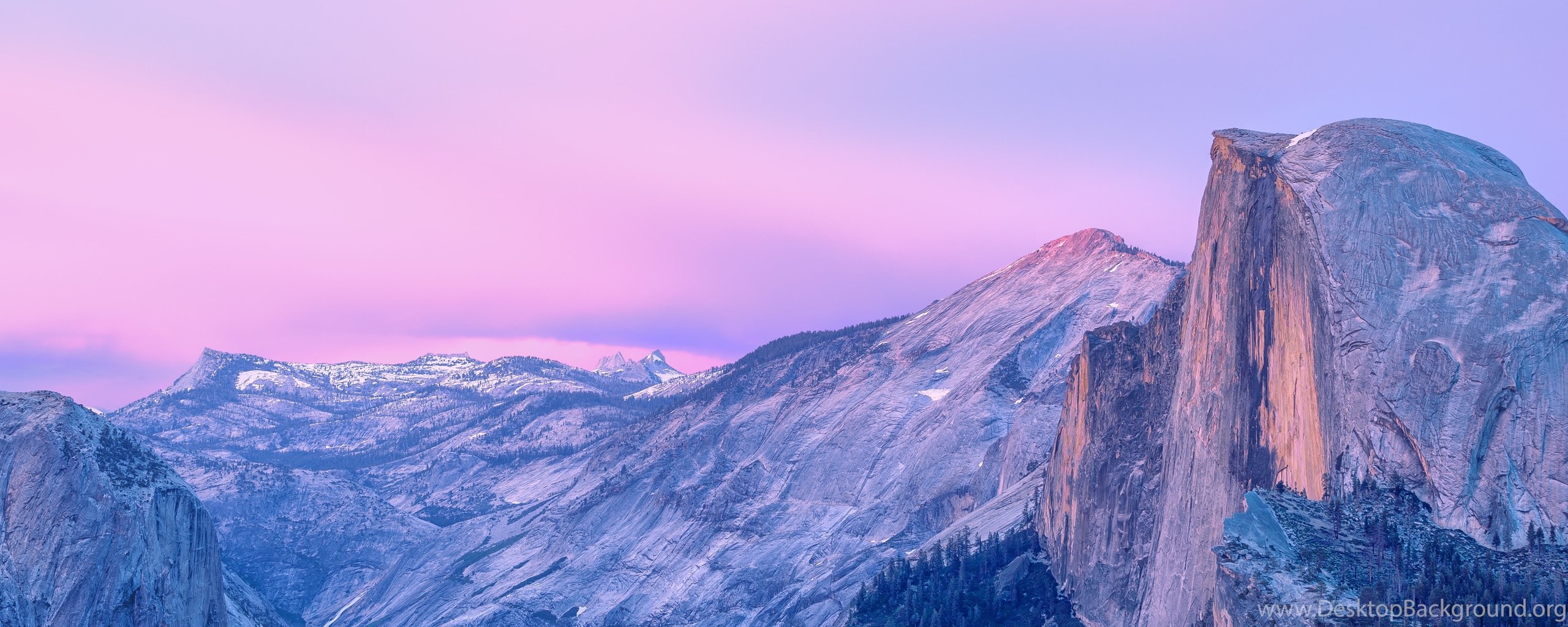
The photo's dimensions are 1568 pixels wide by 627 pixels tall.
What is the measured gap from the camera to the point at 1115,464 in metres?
126

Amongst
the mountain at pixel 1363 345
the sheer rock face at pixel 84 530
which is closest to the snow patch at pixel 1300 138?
the mountain at pixel 1363 345

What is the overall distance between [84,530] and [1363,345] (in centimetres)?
11252

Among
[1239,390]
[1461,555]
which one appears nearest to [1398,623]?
[1461,555]

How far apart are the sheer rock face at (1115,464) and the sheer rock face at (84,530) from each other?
90.0m

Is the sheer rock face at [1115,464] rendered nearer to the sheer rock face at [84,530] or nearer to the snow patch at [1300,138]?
the snow patch at [1300,138]

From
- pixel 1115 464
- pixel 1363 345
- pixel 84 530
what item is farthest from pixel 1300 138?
pixel 84 530

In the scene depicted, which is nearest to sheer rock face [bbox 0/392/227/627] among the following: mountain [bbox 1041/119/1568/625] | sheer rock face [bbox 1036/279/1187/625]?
sheer rock face [bbox 1036/279/1187/625]

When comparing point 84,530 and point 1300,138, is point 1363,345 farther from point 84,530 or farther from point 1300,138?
point 84,530

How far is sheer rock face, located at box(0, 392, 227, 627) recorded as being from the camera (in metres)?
121

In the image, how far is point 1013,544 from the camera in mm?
150375

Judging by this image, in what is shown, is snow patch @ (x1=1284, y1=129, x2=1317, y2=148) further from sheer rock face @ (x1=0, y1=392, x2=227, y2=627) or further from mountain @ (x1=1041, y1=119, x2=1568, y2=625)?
sheer rock face @ (x1=0, y1=392, x2=227, y2=627)

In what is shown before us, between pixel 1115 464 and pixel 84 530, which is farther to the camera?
pixel 1115 464

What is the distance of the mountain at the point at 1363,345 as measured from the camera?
2805 inches

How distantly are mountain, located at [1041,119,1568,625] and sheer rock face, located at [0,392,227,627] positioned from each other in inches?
3653
